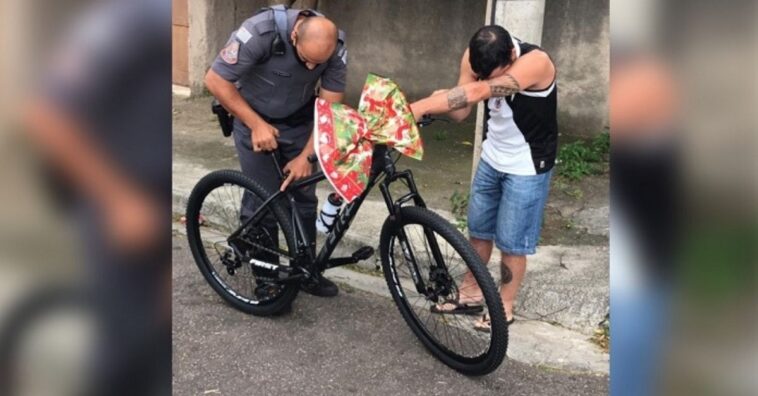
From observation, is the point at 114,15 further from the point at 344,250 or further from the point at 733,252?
the point at 344,250

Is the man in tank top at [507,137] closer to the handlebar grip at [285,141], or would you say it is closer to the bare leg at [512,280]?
the bare leg at [512,280]

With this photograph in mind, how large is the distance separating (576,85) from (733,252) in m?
6.47

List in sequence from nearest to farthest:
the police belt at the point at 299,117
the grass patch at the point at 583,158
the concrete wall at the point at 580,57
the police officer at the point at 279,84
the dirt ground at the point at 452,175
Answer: the police officer at the point at 279,84
the police belt at the point at 299,117
the dirt ground at the point at 452,175
the grass patch at the point at 583,158
the concrete wall at the point at 580,57

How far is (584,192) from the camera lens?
5.90 metres

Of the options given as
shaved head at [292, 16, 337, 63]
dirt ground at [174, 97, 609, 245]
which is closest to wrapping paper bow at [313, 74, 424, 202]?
shaved head at [292, 16, 337, 63]

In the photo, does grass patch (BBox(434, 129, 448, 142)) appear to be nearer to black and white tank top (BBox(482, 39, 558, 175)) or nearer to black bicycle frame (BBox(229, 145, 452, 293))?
Answer: black bicycle frame (BBox(229, 145, 452, 293))

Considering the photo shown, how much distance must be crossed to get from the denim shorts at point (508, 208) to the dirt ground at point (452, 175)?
2.20 ft

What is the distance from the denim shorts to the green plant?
1.17 meters

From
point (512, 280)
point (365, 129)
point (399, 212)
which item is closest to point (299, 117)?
point (365, 129)

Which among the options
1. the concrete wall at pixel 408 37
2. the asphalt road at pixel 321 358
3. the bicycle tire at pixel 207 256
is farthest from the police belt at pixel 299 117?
the concrete wall at pixel 408 37

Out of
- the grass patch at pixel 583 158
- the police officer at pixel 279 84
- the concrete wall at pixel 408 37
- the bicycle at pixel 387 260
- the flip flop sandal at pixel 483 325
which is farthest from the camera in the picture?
the concrete wall at pixel 408 37

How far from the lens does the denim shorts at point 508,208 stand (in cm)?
365

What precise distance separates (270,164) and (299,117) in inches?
11.3

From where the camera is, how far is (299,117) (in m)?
4.02
